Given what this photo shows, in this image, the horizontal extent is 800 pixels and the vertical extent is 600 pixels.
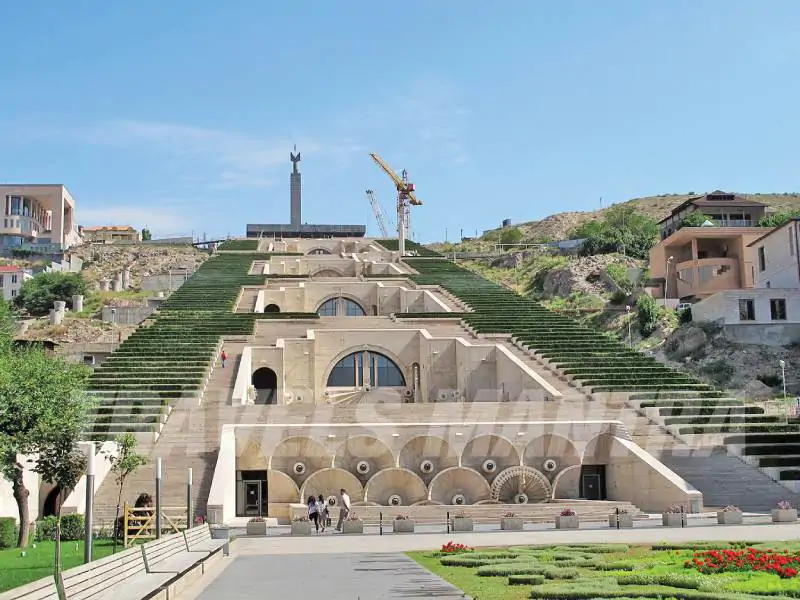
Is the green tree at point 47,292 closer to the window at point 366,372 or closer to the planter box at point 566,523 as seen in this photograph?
the window at point 366,372

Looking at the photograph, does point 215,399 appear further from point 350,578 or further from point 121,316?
point 121,316

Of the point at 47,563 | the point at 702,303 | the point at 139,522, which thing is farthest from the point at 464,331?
the point at 47,563

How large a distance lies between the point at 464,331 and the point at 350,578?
37573 millimetres

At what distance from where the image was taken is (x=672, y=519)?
24.3 m

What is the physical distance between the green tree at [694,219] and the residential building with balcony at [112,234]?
83.4 m

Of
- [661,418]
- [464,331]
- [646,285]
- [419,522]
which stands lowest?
[419,522]

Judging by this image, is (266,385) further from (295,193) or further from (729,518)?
(295,193)

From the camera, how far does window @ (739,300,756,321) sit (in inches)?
2133

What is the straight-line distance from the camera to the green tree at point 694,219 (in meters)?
77.7

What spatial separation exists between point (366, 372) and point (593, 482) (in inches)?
797

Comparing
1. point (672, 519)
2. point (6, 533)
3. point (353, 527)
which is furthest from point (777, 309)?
point (6, 533)

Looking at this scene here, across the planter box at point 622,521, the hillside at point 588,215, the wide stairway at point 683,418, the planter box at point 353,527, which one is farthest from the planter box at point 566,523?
the hillside at point 588,215

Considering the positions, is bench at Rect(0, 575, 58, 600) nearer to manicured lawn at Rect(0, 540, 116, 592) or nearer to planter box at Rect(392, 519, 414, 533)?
manicured lawn at Rect(0, 540, 116, 592)

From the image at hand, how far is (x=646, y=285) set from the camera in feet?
249
